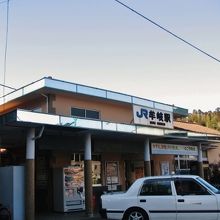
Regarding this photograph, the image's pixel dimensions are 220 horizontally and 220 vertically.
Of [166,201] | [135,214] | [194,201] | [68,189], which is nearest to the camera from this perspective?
[194,201]

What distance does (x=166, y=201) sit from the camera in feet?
41.8

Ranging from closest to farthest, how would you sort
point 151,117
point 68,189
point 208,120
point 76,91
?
point 76,91 < point 68,189 < point 151,117 < point 208,120

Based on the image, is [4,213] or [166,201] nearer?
[166,201]

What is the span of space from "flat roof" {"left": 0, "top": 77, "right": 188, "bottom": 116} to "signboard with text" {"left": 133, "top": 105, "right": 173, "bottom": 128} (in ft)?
2.92

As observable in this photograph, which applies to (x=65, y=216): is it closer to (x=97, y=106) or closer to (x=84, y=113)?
(x=84, y=113)

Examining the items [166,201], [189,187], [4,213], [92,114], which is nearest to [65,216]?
[4,213]

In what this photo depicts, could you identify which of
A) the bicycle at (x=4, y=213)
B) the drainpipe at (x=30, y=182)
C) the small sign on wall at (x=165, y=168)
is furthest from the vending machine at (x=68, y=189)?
the small sign on wall at (x=165, y=168)

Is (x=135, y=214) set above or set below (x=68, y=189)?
below

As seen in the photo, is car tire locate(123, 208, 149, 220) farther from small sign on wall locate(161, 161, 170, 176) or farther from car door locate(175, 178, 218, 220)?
small sign on wall locate(161, 161, 170, 176)

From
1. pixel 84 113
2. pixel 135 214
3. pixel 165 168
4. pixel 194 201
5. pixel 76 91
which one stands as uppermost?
pixel 76 91

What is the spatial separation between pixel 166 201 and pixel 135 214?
1.03m

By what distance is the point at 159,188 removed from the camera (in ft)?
43.0

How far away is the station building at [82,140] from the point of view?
1674 centimetres

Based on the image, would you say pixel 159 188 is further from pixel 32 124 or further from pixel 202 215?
pixel 32 124
